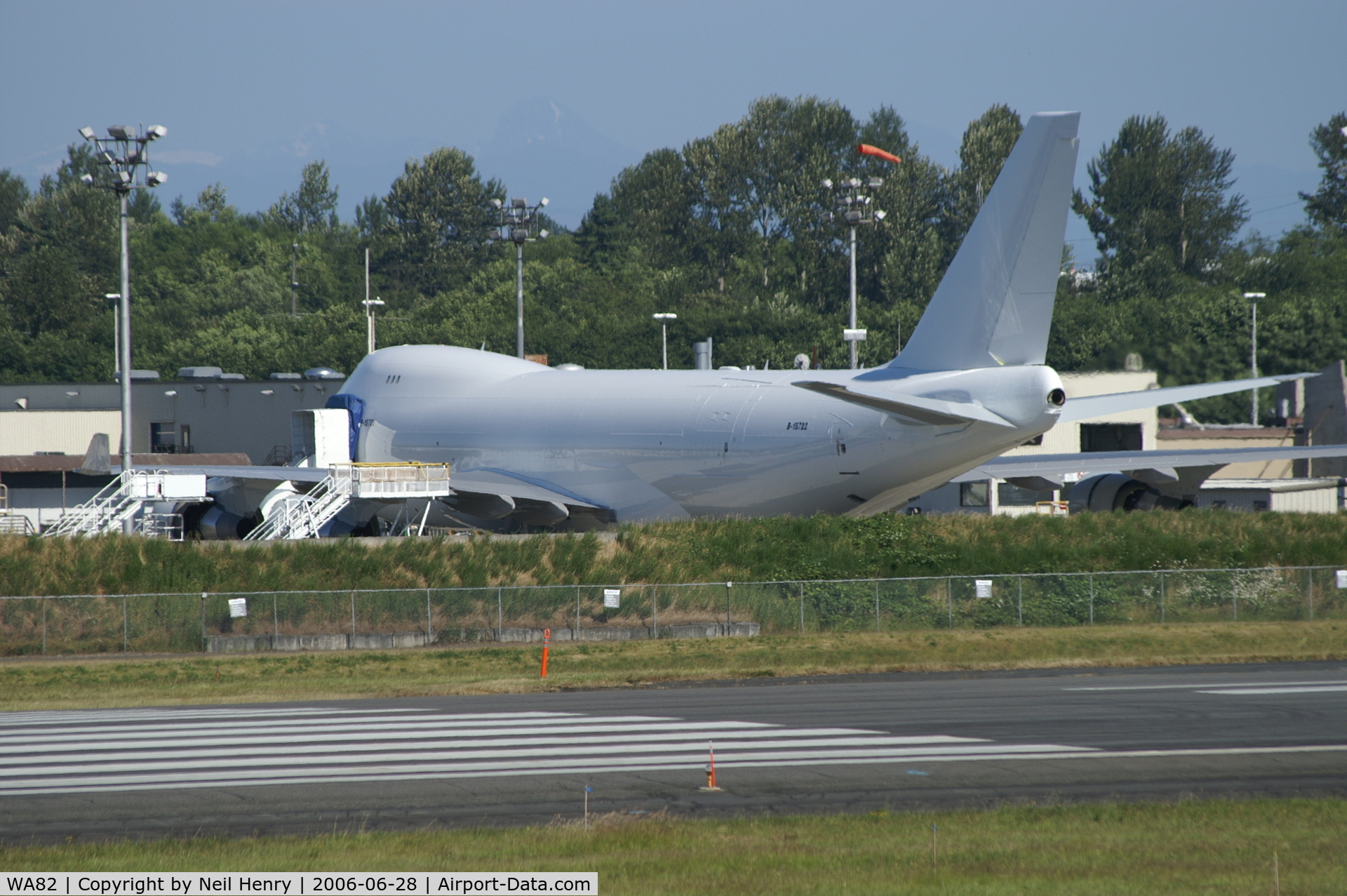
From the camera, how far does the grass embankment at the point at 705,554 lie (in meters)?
32.8

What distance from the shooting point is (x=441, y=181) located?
138375 millimetres

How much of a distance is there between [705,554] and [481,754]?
17.5 meters

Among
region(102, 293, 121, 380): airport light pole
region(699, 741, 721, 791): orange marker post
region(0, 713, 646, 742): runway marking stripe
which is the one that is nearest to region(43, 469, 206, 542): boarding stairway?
region(0, 713, 646, 742): runway marking stripe

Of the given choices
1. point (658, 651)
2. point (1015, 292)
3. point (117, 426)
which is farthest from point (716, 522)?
point (117, 426)

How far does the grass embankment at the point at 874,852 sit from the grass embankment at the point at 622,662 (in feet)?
34.9

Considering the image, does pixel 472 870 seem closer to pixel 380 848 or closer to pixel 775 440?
pixel 380 848

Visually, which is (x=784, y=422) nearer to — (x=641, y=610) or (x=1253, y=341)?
(x=641, y=610)

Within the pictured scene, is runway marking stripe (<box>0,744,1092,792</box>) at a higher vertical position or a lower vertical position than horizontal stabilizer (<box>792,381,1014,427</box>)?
lower

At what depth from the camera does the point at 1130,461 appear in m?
36.0

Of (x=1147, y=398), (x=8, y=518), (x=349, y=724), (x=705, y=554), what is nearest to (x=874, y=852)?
(x=349, y=724)

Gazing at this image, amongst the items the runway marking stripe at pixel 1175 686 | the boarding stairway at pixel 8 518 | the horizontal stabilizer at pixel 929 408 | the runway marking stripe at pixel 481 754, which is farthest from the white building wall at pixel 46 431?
the runway marking stripe at pixel 1175 686

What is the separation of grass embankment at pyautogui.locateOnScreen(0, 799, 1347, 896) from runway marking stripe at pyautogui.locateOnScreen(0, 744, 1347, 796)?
253 centimetres

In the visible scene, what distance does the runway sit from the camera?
14484mm

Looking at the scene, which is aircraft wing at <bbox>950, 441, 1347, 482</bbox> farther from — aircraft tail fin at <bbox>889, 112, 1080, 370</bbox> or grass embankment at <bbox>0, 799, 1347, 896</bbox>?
grass embankment at <bbox>0, 799, 1347, 896</bbox>
